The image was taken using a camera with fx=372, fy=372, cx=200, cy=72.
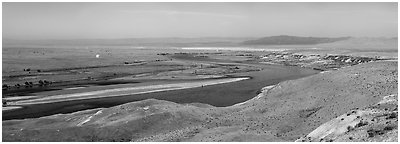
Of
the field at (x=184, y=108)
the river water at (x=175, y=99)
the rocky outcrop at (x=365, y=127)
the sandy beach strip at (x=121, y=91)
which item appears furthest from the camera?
the sandy beach strip at (x=121, y=91)

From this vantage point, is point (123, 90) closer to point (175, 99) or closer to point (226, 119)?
point (175, 99)

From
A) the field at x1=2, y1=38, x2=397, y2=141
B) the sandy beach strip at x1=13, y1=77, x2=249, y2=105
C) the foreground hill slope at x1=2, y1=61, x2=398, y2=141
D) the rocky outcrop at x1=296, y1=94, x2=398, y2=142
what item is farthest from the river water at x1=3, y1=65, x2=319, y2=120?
the rocky outcrop at x1=296, y1=94, x2=398, y2=142

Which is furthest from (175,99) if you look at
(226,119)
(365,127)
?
(365,127)

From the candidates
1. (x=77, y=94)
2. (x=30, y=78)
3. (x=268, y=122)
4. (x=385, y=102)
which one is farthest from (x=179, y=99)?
(x=30, y=78)

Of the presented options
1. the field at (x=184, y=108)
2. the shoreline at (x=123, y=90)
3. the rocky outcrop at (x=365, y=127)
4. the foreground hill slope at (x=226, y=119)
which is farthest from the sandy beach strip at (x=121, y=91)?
the rocky outcrop at (x=365, y=127)

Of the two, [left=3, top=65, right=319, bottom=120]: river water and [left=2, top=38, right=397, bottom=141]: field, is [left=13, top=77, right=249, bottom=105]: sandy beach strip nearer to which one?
[left=2, top=38, right=397, bottom=141]: field

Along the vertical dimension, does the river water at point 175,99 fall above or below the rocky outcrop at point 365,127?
below

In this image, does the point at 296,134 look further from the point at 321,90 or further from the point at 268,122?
the point at 321,90

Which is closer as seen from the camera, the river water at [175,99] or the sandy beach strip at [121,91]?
the river water at [175,99]

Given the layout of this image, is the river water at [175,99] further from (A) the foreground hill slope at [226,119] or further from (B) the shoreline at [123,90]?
(A) the foreground hill slope at [226,119]
